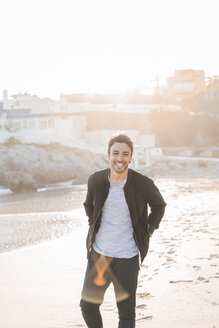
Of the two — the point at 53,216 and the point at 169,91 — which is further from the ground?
the point at 169,91

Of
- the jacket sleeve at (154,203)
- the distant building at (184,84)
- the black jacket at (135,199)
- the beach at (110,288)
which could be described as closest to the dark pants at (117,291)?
the black jacket at (135,199)

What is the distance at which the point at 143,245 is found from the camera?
4266mm

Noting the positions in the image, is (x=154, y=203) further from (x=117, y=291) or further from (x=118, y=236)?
(x=117, y=291)

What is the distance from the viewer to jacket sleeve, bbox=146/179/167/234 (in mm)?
4348

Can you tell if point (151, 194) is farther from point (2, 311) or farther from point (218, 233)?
point (218, 233)

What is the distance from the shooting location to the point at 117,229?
4207mm

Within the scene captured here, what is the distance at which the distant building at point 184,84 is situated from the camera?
81.2m

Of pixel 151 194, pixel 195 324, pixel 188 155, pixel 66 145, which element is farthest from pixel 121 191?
pixel 188 155

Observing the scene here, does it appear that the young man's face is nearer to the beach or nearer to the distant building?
the beach

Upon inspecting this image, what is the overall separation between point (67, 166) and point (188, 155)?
611 inches

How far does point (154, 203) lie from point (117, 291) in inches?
33.8

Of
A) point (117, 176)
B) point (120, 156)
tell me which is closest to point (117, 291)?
point (117, 176)

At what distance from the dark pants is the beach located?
1157mm

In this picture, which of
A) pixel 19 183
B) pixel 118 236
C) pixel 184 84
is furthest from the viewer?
pixel 184 84
